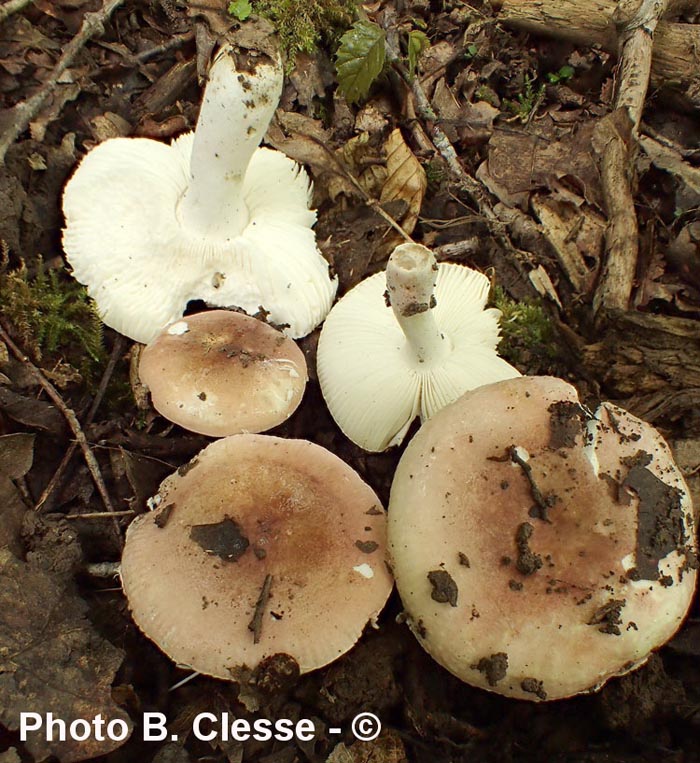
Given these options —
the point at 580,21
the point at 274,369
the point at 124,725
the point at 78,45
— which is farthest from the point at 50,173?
the point at 580,21

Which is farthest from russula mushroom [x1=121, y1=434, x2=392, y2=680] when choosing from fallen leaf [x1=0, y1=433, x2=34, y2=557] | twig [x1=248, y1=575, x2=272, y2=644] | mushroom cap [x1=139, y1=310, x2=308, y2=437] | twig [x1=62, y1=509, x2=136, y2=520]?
fallen leaf [x1=0, y1=433, x2=34, y2=557]

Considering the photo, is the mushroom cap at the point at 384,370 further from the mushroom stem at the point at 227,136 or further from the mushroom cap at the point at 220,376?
the mushroom stem at the point at 227,136

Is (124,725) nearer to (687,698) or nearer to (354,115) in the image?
(687,698)

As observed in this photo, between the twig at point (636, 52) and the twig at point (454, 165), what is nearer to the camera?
the twig at point (454, 165)

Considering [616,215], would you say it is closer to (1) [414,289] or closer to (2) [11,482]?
(1) [414,289]

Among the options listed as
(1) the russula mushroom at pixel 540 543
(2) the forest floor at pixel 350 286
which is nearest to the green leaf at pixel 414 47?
(2) the forest floor at pixel 350 286

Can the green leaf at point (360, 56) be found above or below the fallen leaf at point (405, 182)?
above

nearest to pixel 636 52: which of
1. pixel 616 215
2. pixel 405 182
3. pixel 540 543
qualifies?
pixel 616 215
